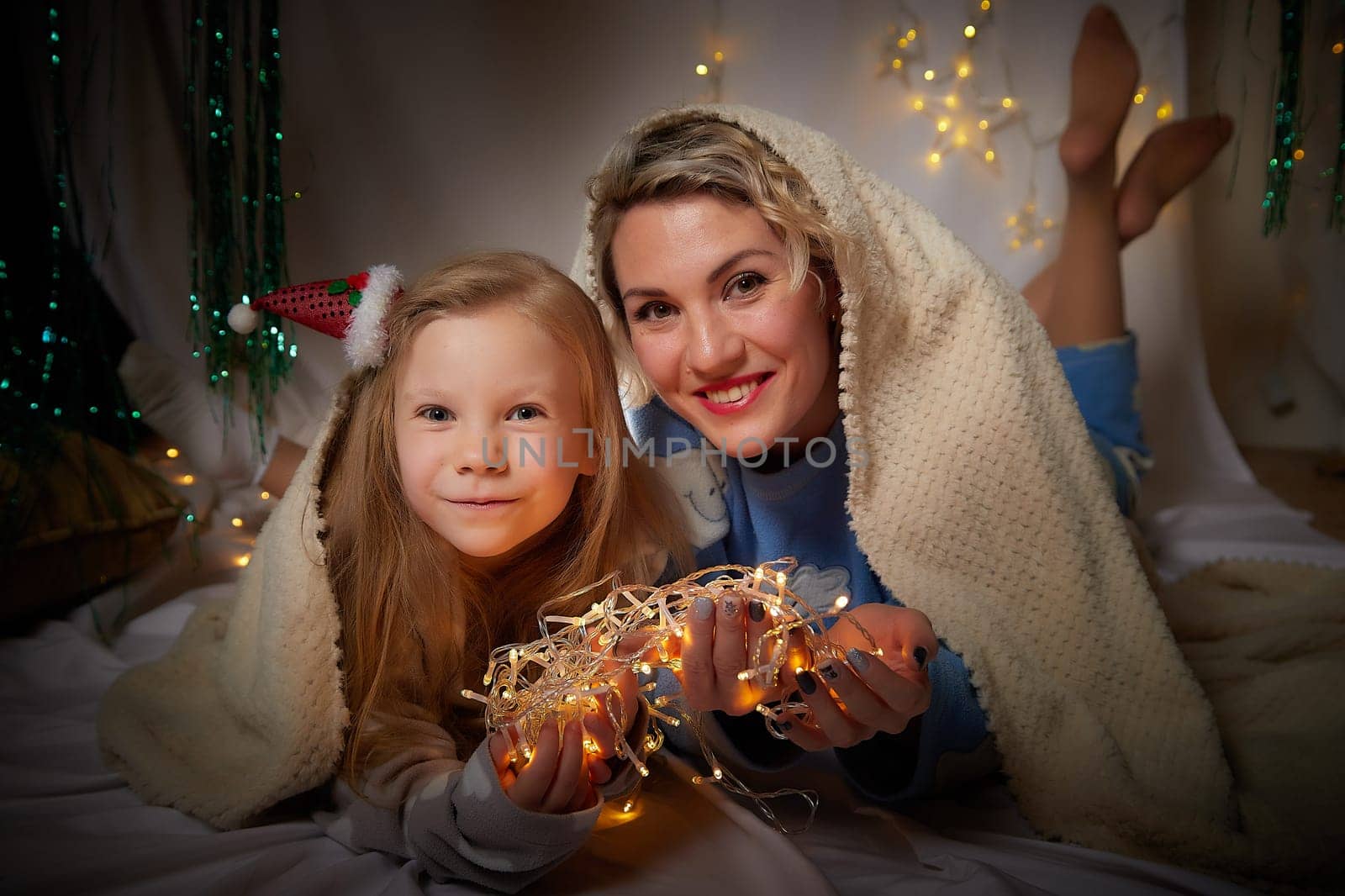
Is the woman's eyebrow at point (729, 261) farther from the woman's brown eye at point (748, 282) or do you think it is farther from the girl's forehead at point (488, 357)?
the girl's forehead at point (488, 357)

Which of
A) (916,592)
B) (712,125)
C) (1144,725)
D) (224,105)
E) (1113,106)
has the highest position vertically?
Answer: (1113,106)

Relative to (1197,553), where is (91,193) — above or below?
above

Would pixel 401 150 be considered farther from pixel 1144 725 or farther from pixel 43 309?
pixel 1144 725

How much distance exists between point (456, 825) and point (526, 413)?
34 centimetres

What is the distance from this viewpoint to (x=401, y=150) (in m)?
1.22

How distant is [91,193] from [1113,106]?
169 cm

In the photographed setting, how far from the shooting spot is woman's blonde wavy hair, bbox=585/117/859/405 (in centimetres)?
87

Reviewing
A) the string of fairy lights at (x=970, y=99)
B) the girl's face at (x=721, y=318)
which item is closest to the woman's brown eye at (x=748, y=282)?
the girl's face at (x=721, y=318)

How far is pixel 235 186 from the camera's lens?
1298 millimetres

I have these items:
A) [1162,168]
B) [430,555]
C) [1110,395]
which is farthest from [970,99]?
[430,555]

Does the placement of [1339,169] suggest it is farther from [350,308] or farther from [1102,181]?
[350,308]

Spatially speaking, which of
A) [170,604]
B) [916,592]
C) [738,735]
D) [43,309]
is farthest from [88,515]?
[916,592]

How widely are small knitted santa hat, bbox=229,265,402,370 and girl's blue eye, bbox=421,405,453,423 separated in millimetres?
94

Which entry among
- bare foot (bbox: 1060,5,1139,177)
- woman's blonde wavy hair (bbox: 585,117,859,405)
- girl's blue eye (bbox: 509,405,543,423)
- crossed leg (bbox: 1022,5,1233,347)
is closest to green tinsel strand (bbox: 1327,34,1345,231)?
crossed leg (bbox: 1022,5,1233,347)
